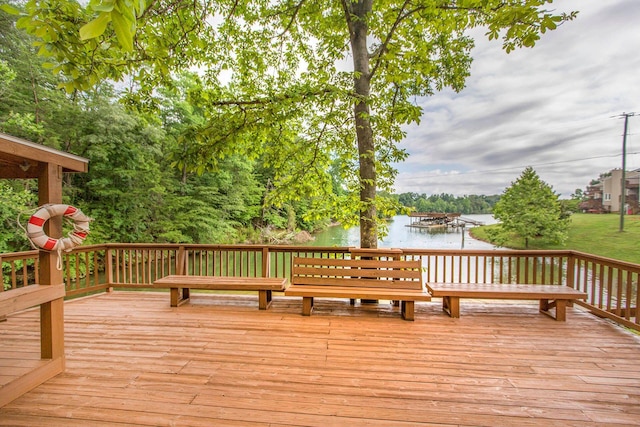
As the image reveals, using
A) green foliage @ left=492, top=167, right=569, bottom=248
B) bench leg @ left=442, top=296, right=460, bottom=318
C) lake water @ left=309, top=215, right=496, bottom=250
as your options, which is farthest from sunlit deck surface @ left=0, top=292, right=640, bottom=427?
green foliage @ left=492, top=167, right=569, bottom=248

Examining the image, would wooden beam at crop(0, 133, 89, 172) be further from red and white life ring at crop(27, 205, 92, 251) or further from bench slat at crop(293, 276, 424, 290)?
bench slat at crop(293, 276, 424, 290)

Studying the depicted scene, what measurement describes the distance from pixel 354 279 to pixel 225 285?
1.85m

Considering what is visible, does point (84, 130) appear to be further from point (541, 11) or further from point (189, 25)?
point (541, 11)

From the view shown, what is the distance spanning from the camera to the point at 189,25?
338 cm

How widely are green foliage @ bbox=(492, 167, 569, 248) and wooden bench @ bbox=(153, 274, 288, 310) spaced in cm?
1536

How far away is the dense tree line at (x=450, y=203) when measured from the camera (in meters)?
20.6

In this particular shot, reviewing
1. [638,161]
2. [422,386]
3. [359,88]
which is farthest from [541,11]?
[638,161]

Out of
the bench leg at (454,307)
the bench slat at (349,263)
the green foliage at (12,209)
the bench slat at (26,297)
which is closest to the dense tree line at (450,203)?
the bench leg at (454,307)

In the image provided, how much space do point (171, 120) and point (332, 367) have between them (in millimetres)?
13146

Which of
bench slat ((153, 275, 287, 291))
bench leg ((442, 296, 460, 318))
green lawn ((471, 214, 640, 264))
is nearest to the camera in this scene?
bench leg ((442, 296, 460, 318))

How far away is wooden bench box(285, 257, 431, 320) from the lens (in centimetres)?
336

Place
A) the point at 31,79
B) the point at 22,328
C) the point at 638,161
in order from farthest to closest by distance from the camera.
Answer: the point at 638,161, the point at 31,79, the point at 22,328

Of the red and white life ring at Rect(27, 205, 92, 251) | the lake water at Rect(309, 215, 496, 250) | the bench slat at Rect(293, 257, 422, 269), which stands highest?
the red and white life ring at Rect(27, 205, 92, 251)

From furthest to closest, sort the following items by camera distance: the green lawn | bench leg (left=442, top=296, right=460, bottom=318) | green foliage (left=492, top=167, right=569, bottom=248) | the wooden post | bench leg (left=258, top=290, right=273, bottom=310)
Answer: green foliage (left=492, top=167, right=569, bottom=248) → the green lawn → bench leg (left=258, top=290, right=273, bottom=310) → bench leg (left=442, top=296, right=460, bottom=318) → the wooden post
